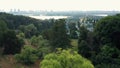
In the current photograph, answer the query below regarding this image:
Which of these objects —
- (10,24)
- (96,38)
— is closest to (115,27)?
(96,38)

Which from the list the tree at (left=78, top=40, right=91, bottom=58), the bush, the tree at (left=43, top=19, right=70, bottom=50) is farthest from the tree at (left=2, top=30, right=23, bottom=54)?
the tree at (left=78, top=40, right=91, bottom=58)

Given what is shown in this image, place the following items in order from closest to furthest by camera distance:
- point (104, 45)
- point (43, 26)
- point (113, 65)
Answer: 1. point (113, 65)
2. point (104, 45)
3. point (43, 26)

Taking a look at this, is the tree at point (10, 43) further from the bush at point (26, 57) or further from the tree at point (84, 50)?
the tree at point (84, 50)

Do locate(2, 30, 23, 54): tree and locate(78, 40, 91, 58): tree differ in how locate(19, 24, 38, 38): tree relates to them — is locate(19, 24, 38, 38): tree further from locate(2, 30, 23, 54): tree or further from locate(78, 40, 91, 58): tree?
locate(78, 40, 91, 58): tree

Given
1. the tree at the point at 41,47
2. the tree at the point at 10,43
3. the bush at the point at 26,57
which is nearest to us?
the bush at the point at 26,57

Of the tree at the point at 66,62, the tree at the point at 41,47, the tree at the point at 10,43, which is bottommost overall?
the tree at the point at 41,47

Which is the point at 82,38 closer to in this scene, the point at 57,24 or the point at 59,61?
the point at 57,24

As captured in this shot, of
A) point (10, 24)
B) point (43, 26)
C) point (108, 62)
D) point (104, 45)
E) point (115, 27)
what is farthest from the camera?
point (43, 26)

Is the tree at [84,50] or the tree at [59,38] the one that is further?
the tree at [59,38]

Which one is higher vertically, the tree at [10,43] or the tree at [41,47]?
the tree at [10,43]

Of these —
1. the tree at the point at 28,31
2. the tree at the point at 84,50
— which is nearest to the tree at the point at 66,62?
the tree at the point at 84,50

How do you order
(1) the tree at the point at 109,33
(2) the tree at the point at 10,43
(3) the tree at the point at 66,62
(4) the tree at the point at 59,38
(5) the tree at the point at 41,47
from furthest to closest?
(1) the tree at the point at 109,33
(4) the tree at the point at 59,38
(5) the tree at the point at 41,47
(2) the tree at the point at 10,43
(3) the tree at the point at 66,62
